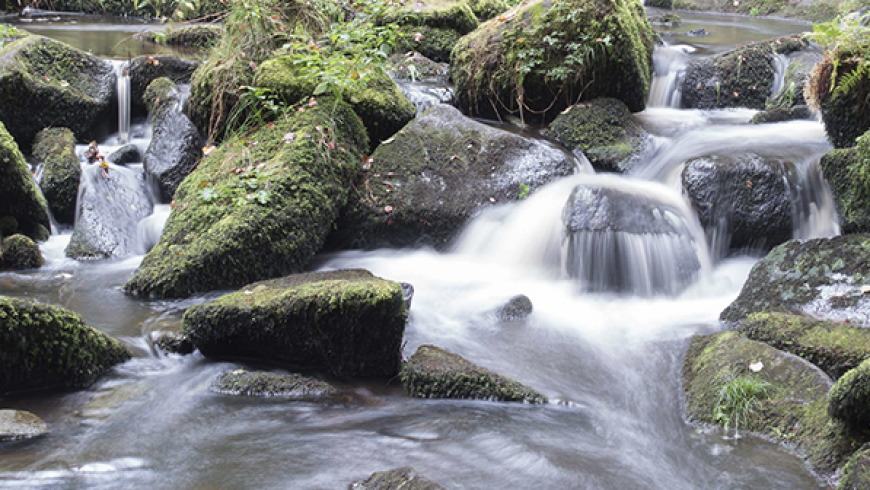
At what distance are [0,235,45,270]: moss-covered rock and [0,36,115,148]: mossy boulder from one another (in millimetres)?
2170

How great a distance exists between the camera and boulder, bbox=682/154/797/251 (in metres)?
6.30

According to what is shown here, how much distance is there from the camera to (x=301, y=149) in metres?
6.11

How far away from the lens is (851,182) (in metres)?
5.72

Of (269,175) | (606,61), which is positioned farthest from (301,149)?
(606,61)

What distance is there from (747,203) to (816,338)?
2.40 meters

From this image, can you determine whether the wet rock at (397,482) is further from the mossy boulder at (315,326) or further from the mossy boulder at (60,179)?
the mossy boulder at (60,179)

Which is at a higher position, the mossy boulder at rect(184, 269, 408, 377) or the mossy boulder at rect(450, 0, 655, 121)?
the mossy boulder at rect(450, 0, 655, 121)

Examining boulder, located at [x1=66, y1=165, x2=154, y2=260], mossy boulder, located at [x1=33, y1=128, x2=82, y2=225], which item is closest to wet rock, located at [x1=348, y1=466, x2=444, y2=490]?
boulder, located at [x1=66, y1=165, x2=154, y2=260]

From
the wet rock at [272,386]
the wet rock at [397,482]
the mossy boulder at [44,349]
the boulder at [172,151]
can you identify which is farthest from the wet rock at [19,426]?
the boulder at [172,151]

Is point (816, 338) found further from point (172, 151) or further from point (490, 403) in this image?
point (172, 151)

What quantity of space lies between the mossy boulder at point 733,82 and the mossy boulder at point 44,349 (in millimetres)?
8619

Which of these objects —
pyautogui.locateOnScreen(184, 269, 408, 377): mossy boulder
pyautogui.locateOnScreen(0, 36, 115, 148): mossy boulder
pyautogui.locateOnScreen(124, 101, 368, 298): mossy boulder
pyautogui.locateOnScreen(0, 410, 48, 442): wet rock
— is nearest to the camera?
pyautogui.locateOnScreen(0, 410, 48, 442): wet rock

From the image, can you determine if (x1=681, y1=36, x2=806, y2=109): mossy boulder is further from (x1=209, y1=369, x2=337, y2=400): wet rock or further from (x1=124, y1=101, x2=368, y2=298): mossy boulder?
(x1=209, y1=369, x2=337, y2=400): wet rock

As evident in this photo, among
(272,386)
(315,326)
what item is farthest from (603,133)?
(272,386)
